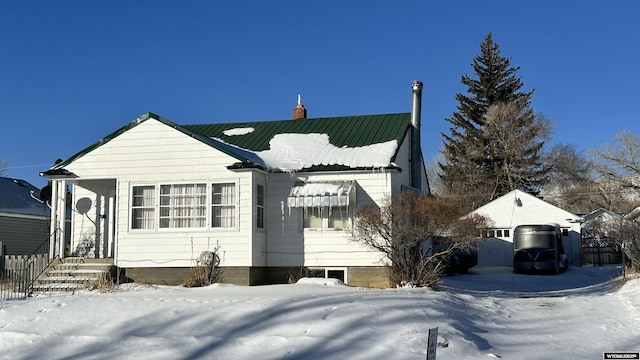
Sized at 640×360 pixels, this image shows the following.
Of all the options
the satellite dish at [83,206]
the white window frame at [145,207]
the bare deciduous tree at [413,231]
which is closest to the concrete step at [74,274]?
the white window frame at [145,207]

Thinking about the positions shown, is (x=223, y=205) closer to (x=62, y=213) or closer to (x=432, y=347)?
(x=62, y=213)

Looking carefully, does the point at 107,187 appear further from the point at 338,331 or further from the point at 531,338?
the point at 531,338

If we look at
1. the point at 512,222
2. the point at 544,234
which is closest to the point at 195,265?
the point at 544,234

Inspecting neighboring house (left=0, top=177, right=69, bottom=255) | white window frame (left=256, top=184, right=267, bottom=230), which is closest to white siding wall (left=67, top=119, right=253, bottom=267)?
white window frame (left=256, top=184, right=267, bottom=230)

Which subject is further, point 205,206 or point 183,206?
point 183,206

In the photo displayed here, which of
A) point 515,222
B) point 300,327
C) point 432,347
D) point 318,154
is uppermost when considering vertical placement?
point 318,154

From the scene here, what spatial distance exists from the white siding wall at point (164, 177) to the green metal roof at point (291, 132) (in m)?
0.20

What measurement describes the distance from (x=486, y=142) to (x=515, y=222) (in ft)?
53.6

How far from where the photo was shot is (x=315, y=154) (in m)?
19.5

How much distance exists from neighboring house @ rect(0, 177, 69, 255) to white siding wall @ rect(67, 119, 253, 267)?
14121mm

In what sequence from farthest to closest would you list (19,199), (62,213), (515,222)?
(515,222)
(19,199)
(62,213)

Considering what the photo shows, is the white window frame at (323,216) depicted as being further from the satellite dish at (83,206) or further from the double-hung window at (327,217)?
the satellite dish at (83,206)

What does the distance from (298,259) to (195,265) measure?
2.86 meters

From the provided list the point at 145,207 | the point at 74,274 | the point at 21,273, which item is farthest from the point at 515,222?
the point at 21,273
